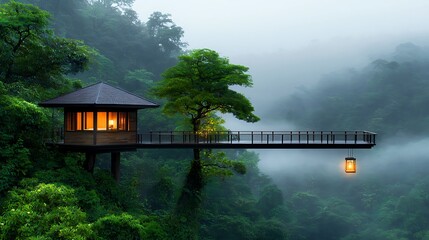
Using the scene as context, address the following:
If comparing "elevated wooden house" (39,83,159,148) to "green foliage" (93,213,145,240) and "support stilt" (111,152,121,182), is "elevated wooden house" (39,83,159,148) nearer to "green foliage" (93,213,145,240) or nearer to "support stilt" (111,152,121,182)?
"support stilt" (111,152,121,182)

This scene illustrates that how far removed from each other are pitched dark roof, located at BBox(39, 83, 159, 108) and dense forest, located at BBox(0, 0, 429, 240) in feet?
4.82

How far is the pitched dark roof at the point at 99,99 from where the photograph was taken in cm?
2267

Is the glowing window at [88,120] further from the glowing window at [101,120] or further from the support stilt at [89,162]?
the support stilt at [89,162]

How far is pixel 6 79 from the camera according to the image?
2652 cm

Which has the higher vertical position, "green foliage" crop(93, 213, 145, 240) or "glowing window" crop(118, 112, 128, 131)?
"glowing window" crop(118, 112, 128, 131)

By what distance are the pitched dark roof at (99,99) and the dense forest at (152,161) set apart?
147 centimetres

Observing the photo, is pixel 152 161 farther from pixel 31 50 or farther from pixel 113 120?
pixel 113 120

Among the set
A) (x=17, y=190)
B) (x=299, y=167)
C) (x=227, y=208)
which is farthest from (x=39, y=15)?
(x=299, y=167)

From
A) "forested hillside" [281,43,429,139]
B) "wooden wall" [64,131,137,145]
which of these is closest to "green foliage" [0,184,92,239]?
"wooden wall" [64,131,137,145]

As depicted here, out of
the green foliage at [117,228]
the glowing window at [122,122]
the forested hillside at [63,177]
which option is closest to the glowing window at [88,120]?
the glowing window at [122,122]

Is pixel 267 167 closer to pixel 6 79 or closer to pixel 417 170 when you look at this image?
pixel 417 170

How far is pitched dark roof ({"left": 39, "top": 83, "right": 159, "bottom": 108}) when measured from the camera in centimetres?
2267

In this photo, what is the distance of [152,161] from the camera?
50.2 meters

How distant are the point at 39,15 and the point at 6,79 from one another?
4579 millimetres
